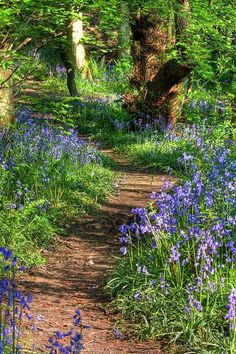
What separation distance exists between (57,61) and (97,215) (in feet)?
50.0

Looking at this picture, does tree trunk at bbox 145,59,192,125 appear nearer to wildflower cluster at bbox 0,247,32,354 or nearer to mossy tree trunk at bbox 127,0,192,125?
mossy tree trunk at bbox 127,0,192,125

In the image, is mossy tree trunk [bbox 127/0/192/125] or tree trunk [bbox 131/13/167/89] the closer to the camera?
mossy tree trunk [bbox 127/0/192/125]

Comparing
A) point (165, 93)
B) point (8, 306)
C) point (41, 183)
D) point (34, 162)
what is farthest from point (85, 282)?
point (165, 93)

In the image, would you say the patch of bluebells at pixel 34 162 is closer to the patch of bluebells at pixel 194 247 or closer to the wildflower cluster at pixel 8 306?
the patch of bluebells at pixel 194 247

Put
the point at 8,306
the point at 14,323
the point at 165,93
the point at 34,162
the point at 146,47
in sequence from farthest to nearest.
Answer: the point at 146,47 → the point at 165,93 → the point at 34,162 → the point at 8,306 → the point at 14,323

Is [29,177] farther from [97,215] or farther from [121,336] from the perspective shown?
[121,336]

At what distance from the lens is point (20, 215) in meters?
6.21

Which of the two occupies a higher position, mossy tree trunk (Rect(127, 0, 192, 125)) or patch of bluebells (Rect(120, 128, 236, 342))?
mossy tree trunk (Rect(127, 0, 192, 125))

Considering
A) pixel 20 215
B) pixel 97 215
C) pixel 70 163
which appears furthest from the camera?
pixel 70 163

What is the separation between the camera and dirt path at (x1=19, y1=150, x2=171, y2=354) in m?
4.60

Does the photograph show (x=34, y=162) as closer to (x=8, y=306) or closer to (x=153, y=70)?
(x=8, y=306)

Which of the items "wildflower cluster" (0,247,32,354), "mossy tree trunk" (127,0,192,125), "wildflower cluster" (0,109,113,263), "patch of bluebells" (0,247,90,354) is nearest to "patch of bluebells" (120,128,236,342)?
"patch of bluebells" (0,247,90,354)

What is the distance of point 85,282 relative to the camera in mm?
5848

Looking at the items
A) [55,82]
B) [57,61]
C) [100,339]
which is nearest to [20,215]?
[100,339]
